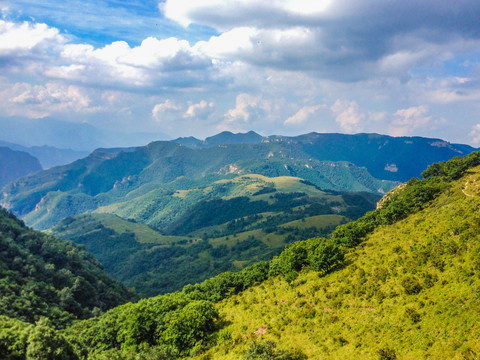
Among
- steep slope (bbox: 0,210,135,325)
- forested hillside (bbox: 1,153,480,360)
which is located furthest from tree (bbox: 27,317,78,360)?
steep slope (bbox: 0,210,135,325)

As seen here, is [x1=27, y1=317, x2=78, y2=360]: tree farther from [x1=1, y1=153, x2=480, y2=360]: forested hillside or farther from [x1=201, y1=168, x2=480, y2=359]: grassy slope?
[x1=201, y1=168, x2=480, y2=359]: grassy slope

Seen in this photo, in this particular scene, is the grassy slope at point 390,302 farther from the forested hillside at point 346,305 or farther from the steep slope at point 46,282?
the steep slope at point 46,282

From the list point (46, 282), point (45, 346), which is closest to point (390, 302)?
point (45, 346)

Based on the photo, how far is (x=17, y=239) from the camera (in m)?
148

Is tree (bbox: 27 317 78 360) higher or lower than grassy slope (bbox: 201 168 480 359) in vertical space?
lower

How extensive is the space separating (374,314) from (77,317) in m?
111

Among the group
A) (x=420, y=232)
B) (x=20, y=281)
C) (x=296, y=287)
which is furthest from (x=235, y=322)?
(x=20, y=281)

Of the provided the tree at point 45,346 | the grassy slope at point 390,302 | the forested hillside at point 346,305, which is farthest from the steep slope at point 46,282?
the grassy slope at point 390,302

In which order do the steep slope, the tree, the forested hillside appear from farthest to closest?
1. the steep slope
2. the tree
3. the forested hillside

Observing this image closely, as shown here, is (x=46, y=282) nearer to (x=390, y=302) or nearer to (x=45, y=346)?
(x=45, y=346)

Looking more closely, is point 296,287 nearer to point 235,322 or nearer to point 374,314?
point 235,322

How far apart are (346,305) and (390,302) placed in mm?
7449

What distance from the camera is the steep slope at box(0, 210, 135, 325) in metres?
99.6

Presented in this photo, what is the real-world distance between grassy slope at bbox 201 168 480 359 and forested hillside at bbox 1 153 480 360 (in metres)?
0.18
